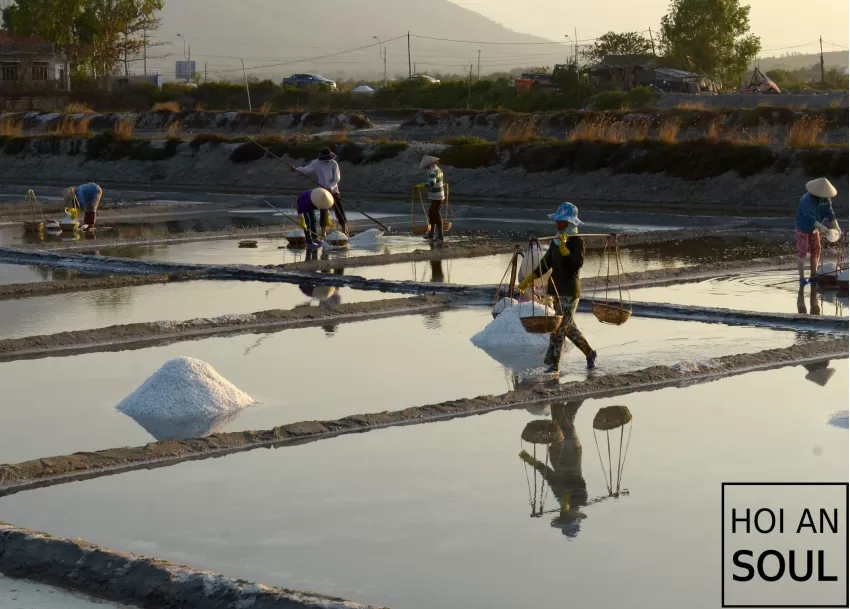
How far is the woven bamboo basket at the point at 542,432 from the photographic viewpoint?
7.93m

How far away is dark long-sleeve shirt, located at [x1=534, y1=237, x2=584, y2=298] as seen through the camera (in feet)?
31.6

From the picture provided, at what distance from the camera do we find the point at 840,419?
26.9 feet

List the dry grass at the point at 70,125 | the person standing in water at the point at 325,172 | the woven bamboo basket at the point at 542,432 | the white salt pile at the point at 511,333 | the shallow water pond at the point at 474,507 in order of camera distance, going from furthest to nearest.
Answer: the dry grass at the point at 70,125, the person standing in water at the point at 325,172, the white salt pile at the point at 511,333, the woven bamboo basket at the point at 542,432, the shallow water pond at the point at 474,507

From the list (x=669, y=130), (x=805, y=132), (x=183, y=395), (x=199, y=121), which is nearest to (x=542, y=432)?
(x=183, y=395)

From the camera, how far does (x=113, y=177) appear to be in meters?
38.8

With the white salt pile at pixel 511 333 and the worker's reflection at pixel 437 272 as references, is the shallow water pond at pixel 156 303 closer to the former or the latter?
the worker's reflection at pixel 437 272

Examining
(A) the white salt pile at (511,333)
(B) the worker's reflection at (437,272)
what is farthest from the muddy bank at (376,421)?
(B) the worker's reflection at (437,272)

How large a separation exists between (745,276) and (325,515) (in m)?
9.82

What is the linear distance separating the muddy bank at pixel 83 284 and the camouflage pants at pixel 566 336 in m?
6.36

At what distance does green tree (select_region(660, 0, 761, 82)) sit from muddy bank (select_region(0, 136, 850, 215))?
3093 centimetres

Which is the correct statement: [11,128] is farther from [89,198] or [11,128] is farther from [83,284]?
[83,284]

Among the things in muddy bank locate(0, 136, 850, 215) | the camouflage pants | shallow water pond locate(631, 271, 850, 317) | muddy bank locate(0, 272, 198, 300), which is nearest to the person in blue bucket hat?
the camouflage pants

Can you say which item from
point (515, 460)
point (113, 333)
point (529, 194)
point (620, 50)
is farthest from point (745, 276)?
point (620, 50)

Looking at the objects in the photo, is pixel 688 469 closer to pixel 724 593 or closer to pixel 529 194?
pixel 724 593
